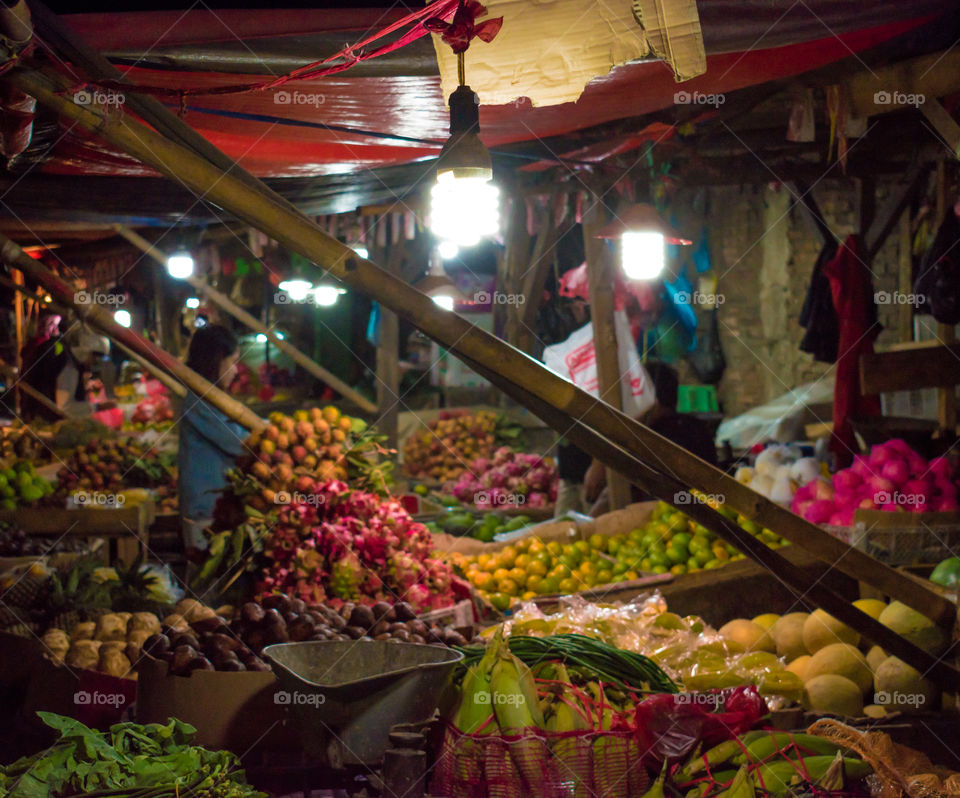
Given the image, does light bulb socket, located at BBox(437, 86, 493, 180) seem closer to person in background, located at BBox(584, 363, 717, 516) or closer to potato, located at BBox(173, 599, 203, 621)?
potato, located at BBox(173, 599, 203, 621)

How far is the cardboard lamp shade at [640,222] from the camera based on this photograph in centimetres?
570

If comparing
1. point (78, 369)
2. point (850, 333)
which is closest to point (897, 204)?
point (850, 333)

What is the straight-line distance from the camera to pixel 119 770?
232cm

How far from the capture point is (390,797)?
2.36 m

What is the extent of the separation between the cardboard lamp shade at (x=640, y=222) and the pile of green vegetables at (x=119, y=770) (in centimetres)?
416

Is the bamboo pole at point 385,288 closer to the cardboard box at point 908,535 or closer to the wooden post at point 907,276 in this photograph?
the cardboard box at point 908,535

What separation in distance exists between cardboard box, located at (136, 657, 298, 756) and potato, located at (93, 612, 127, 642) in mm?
1106

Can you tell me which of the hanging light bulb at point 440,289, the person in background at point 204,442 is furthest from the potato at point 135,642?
the hanging light bulb at point 440,289

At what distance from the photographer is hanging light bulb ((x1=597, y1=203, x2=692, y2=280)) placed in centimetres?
572

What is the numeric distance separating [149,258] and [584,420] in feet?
31.6

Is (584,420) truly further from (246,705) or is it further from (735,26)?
(735,26)

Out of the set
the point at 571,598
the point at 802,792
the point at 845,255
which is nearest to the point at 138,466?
the point at 571,598

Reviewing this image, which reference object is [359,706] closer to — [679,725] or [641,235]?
[679,725]

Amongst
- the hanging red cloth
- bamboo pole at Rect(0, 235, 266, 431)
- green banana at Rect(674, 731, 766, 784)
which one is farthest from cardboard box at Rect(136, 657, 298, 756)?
the hanging red cloth
